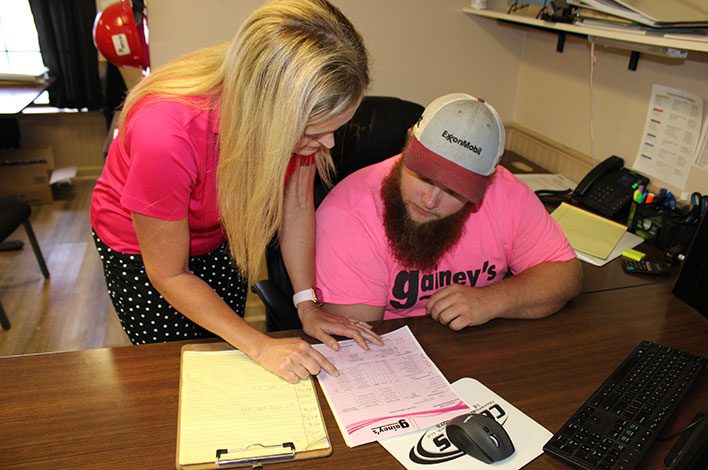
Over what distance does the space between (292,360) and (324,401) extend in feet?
0.33

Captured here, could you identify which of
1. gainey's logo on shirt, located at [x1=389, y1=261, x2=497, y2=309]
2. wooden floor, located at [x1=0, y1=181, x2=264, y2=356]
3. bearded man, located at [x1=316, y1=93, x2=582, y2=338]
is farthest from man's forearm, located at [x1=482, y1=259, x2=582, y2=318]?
wooden floor, located at [x1=0, y1=181, x2=264, y2=356]

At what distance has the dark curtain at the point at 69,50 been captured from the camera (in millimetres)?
3727

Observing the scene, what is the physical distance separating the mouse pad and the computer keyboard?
Answer: 36 millimetres

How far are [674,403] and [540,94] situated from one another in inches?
66.3

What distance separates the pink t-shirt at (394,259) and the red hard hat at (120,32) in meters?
1.71

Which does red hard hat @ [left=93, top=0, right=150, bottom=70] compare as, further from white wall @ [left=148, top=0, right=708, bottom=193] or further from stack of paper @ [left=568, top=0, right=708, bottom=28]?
stack of paper @ [left=568, top=0, right=708, bottom=28]

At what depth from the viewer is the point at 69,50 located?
3824 millimetres

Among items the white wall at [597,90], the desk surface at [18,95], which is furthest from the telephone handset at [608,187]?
the desk surface at [18,95]

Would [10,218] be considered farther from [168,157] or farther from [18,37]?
[168,157]

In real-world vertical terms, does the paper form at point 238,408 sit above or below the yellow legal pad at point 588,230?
above

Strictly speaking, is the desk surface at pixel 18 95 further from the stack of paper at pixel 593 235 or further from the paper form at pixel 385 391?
the stack of paper at pixel 593 235

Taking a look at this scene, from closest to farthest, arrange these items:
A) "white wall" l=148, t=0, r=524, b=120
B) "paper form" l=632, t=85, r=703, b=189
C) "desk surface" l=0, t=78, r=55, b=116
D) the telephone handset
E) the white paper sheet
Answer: the white paper sheet
"paper form" l=632, t=85, r=703, b=189
the telephone handset
"white wall" l=148, t=0, r=524, b=120
"desk surface" l=0, t=78, r=55, b=116

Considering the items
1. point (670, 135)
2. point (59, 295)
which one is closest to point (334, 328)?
point (670, 135)

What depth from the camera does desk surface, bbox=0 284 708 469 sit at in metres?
0.93
